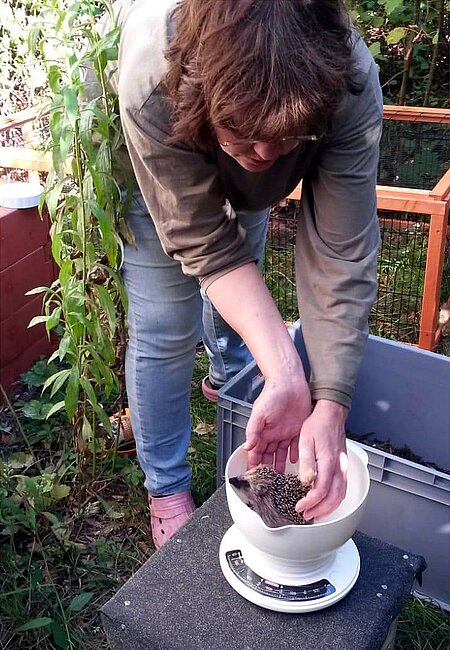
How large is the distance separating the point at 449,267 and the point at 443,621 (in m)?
1.72

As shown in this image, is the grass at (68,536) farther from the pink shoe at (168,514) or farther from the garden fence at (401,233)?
the garden fence at (401,233)

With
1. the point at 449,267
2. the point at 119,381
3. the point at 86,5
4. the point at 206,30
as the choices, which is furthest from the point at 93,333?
the point at 449,267

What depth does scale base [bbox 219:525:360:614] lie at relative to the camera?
51.3 inches

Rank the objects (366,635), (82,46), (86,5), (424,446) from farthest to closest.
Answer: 1. (424,446)
2. (82,46)
3. (86,5)
4. (366,635)

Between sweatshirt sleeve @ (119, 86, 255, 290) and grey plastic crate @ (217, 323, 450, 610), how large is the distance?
1.83ft

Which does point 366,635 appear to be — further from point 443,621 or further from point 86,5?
point 86,5

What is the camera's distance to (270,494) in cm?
133

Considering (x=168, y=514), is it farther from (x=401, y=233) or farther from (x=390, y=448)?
(x=401, y=233)

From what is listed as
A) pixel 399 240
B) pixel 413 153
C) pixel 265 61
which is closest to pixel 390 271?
pixel 399 240

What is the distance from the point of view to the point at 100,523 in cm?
212

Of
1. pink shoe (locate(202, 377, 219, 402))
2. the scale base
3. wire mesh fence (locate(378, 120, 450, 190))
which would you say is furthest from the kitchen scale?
wire mesh fence (locate(378, 120, 450, 190))

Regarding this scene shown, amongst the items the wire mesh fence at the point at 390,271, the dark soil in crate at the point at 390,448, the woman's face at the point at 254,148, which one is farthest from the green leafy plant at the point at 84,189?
the wire mesh fence at the point at 390,271

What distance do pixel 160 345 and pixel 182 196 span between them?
48cm

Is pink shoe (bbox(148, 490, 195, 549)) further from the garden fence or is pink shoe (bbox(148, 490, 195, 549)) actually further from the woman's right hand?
the garden fence
